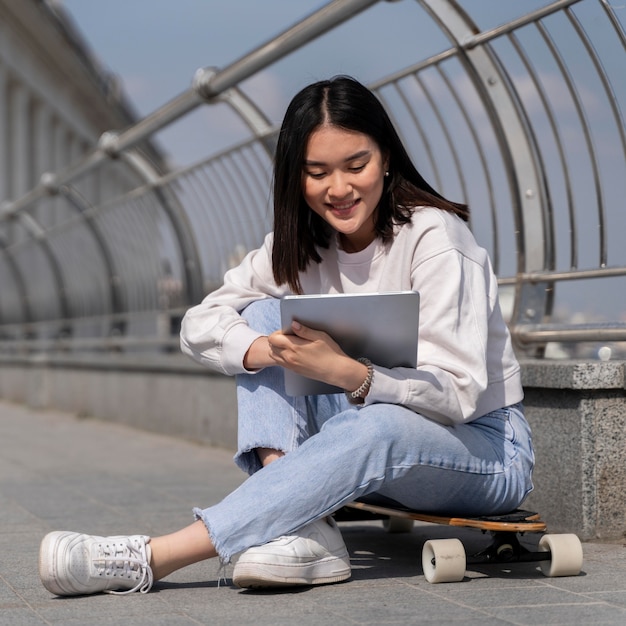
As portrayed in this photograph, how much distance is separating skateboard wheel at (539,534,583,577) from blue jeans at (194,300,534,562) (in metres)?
0.15

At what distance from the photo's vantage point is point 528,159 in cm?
479

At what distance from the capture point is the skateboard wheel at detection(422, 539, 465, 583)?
133 inches

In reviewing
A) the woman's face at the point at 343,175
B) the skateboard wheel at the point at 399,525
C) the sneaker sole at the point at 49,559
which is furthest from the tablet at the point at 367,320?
the skateboard wheel at the point at 399,525

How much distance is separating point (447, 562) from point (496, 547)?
0.76 feet

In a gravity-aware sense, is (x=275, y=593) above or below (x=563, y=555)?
below

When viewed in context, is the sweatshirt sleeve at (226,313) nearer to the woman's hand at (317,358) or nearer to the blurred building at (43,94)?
the woman's hand at (317,358)

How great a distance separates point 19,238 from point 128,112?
107 feet

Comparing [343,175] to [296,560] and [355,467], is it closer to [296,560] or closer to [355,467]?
[355,467]

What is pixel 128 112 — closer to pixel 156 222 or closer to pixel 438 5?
pixel 156 222

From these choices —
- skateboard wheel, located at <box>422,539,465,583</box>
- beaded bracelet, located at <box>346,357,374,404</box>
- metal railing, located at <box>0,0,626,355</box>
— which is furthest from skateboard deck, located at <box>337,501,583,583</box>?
metal railing, located at <box>0,0,626,355</box>

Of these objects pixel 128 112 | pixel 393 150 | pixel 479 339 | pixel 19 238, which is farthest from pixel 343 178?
pixel 128 112

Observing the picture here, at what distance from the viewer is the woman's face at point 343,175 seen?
3420 mm

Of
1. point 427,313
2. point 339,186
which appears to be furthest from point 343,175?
point 427,313

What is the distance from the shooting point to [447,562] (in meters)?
3.38
